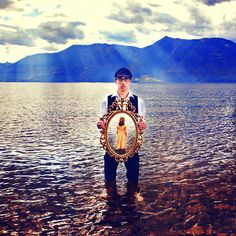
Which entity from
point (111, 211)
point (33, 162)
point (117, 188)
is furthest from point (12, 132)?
point (111, 211)

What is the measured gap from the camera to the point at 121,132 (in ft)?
32.9

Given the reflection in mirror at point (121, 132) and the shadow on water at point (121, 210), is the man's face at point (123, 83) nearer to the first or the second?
the reflection in mirror at point (121, 132)

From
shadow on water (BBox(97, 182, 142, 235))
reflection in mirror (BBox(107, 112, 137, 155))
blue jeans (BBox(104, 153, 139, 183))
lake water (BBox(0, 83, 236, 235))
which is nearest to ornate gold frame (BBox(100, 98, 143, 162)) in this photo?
reflection in mirror (BBox(107, 112, 137, 155))

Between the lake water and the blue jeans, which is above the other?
the blue jeans

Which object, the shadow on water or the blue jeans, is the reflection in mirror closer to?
the blue jeans

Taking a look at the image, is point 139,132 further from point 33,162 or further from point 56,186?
point 33,162

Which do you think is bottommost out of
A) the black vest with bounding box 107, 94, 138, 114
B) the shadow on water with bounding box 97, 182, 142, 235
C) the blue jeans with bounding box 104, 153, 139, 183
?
the shadow on water with bounding box 97, 182, 142, 235

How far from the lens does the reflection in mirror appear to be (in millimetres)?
10062

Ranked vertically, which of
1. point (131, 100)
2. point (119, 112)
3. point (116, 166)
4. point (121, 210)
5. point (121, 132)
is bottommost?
point (121, 210)

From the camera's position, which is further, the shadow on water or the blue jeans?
the blue jeans

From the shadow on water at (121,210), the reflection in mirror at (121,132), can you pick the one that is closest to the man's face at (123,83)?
the reflection in mirror at (121,132)

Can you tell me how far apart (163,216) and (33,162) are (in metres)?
10.2

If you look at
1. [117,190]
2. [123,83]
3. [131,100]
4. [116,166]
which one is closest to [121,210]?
[116,166]

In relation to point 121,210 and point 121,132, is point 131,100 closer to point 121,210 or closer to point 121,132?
point 121,132
